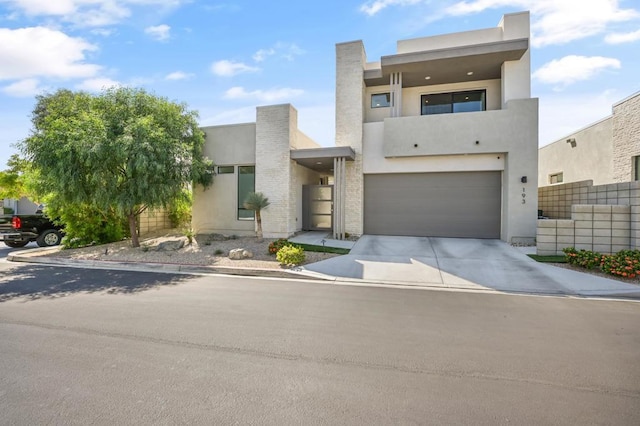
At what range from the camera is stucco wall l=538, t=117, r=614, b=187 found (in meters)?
15.5

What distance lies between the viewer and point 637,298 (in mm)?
6840

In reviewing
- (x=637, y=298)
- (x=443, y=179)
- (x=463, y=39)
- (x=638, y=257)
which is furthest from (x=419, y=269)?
(x=463, y=39)

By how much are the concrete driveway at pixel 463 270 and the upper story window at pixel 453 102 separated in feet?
23.3

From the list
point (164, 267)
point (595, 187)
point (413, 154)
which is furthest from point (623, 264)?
point (164, 267)

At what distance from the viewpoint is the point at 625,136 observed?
47.2ft

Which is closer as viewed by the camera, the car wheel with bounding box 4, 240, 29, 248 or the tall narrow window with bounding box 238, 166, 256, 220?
the car wheel with bounding box 4, 240, 29, 248

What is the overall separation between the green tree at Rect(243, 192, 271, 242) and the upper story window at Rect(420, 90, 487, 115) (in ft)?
30.5

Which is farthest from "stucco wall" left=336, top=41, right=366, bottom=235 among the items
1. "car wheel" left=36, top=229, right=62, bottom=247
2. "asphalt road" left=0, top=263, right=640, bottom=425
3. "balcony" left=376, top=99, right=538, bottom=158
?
"car wheel" left=36, top=229, right=62, bottom=247

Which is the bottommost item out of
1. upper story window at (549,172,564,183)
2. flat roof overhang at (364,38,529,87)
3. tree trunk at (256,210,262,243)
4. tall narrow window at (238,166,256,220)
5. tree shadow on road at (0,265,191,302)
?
tree shadow on road at (0,265,191,302)

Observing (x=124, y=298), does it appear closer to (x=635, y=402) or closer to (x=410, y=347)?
(x=410, y=347)

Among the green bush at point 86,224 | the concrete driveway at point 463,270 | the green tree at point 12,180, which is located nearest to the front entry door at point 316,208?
the concrete driveway at point 463,270

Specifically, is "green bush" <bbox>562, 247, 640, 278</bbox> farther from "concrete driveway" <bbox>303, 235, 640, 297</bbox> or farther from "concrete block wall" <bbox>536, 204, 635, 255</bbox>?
"concrete block wall" <bbox>536, 204, 635, 255</bbox>

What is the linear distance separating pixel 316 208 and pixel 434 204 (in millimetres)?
5618

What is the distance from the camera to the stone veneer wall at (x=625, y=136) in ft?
45.4
